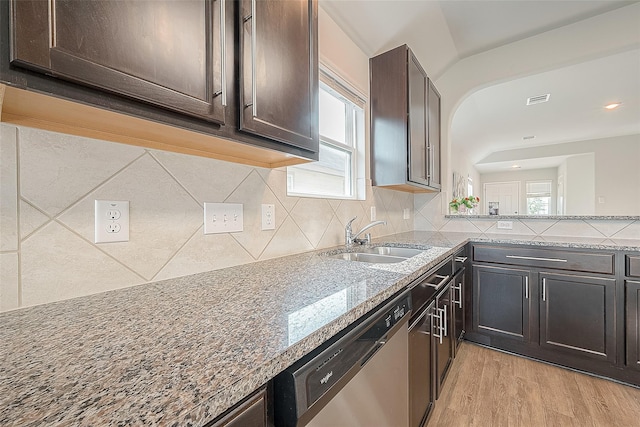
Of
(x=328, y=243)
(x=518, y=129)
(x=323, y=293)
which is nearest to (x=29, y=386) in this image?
(x=323, y=293)

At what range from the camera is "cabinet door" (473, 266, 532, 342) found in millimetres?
1979

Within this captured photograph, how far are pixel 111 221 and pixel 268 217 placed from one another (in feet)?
2.00

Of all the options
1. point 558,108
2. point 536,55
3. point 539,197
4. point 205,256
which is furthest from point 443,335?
point 539,197

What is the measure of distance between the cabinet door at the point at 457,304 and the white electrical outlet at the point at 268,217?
124cm

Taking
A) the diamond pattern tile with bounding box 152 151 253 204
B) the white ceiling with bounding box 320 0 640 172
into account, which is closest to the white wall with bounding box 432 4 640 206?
the white ceiling with bounding box 320 0 640 172

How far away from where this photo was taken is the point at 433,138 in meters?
2.58

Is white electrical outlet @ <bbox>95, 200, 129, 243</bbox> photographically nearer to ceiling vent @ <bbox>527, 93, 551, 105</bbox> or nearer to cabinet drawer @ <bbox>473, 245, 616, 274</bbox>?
cabinet drawer @ <bbox>473, 245, 616, 274</bbox>

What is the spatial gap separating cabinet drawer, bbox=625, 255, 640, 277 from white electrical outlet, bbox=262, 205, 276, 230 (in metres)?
2.19

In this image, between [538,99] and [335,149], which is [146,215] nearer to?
[335,149]

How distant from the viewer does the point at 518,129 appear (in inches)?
186

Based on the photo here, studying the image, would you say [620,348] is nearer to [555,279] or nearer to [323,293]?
[555,279]

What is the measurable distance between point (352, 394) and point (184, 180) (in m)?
0.87

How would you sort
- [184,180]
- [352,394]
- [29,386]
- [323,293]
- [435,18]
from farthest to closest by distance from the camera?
[435,18]
[184,180]
[323,293]
[352,394]
[29,386]

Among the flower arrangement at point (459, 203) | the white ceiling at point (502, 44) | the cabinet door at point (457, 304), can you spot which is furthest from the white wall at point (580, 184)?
the cabinet door at point (457, 304)
